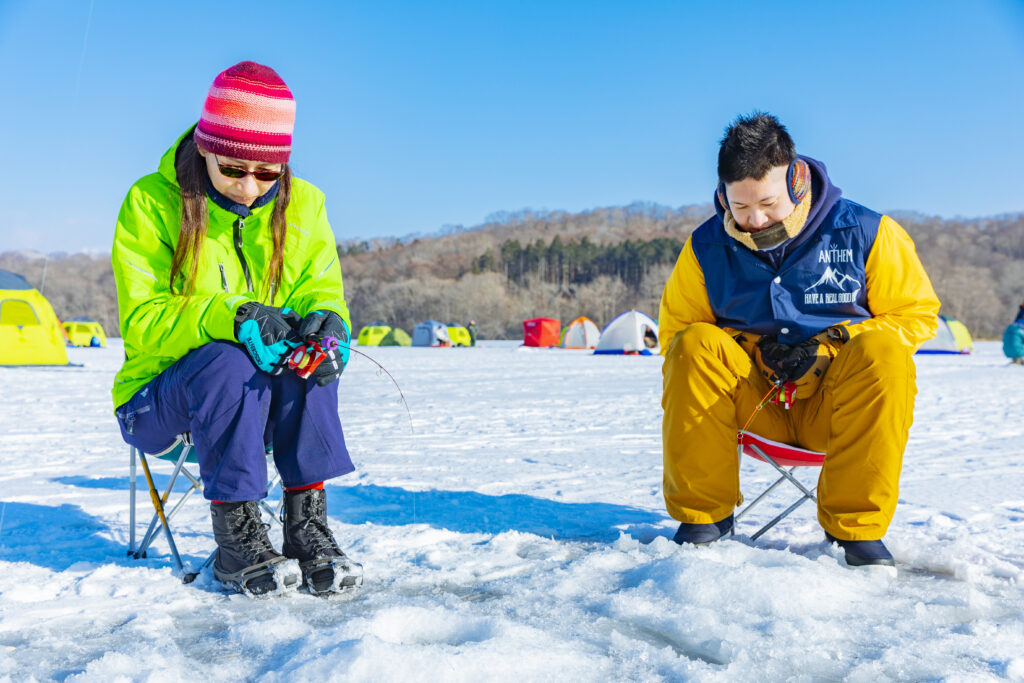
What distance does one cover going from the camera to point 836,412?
2.10 m

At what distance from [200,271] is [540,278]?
8083 centimetres

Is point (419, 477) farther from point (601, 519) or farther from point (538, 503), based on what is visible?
point (601, 519)

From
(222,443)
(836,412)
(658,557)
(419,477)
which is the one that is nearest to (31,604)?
(222,443)

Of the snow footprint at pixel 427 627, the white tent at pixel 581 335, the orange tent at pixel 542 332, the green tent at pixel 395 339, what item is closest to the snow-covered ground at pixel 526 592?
the snow footprint at pixel 427 627

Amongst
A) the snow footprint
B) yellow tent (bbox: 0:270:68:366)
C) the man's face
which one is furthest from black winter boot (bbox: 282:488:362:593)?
yellow tent (bbox: 0:270:68:366)

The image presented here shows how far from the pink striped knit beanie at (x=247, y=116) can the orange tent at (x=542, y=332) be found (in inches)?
979

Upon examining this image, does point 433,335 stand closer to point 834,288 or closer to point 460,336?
point 460,336

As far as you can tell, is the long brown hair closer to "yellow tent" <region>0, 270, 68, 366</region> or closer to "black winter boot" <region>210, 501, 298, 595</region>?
"black winter boot" <region>210, 501, 298, 595</region>

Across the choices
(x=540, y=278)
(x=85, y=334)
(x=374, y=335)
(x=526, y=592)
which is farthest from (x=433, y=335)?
(x=540, y=278)

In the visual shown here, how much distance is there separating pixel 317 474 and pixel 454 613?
0.55m

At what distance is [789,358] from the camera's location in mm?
2150

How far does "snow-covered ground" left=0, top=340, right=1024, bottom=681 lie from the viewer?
4.69 feet

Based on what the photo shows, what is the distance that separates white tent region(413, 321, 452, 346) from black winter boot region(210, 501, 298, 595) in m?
26.0

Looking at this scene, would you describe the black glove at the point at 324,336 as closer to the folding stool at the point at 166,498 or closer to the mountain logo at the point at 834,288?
the folding stool at the point at 166,498
